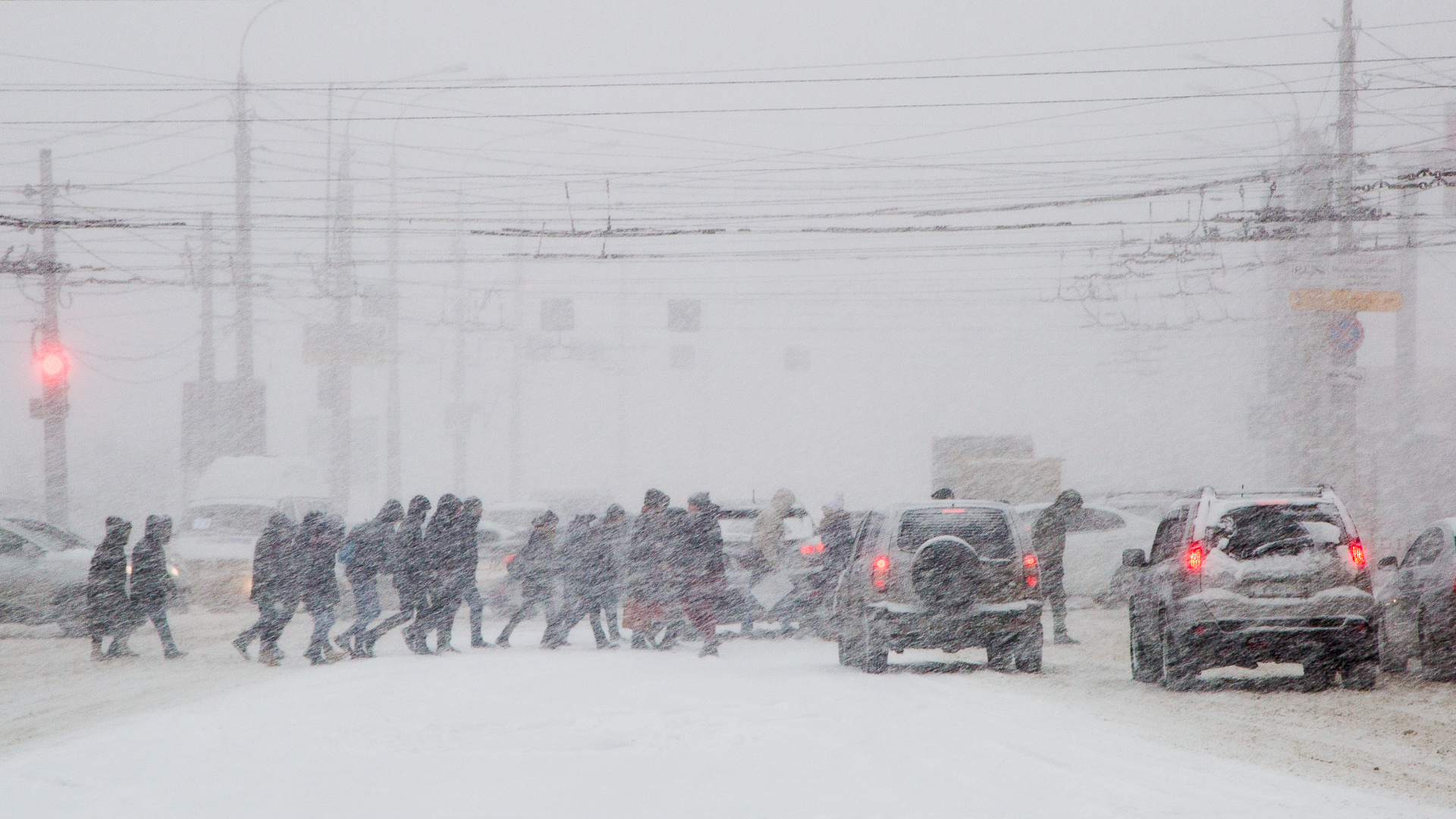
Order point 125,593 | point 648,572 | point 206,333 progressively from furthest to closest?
point 206,333
point 125,593
point 648,572

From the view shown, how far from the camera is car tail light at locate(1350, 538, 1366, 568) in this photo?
37.1 feet

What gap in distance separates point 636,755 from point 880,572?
17.3 feet

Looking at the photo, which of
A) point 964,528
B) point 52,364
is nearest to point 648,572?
point 964,528

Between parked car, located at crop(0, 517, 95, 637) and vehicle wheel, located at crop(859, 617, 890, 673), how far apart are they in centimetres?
1008

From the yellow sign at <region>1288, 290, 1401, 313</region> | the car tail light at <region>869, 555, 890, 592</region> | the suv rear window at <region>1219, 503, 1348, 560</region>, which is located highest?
the yellow sign at <region>1288, 290, 1401, 313</region>

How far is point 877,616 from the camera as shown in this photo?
1296 cm

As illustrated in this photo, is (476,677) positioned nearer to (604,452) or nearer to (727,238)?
(604,452)

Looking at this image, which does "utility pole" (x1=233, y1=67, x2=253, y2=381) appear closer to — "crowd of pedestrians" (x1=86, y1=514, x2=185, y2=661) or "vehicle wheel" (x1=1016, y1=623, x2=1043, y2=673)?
"crowd of pedestrians" (x1=86, y1=514, x2=185, y2=661)

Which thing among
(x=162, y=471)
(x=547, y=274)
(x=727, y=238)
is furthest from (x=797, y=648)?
(x=727, y=238)

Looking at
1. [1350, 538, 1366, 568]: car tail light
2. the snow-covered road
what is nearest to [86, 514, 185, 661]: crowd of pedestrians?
the snow-covered road

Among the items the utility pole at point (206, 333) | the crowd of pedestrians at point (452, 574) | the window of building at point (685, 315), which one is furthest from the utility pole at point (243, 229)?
the crowd of pedestrians at point (452, 574)

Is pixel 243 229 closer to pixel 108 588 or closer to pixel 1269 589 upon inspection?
pixel 108 588

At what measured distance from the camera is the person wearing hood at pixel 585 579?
15680 mm

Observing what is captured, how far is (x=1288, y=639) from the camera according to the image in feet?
36.8
